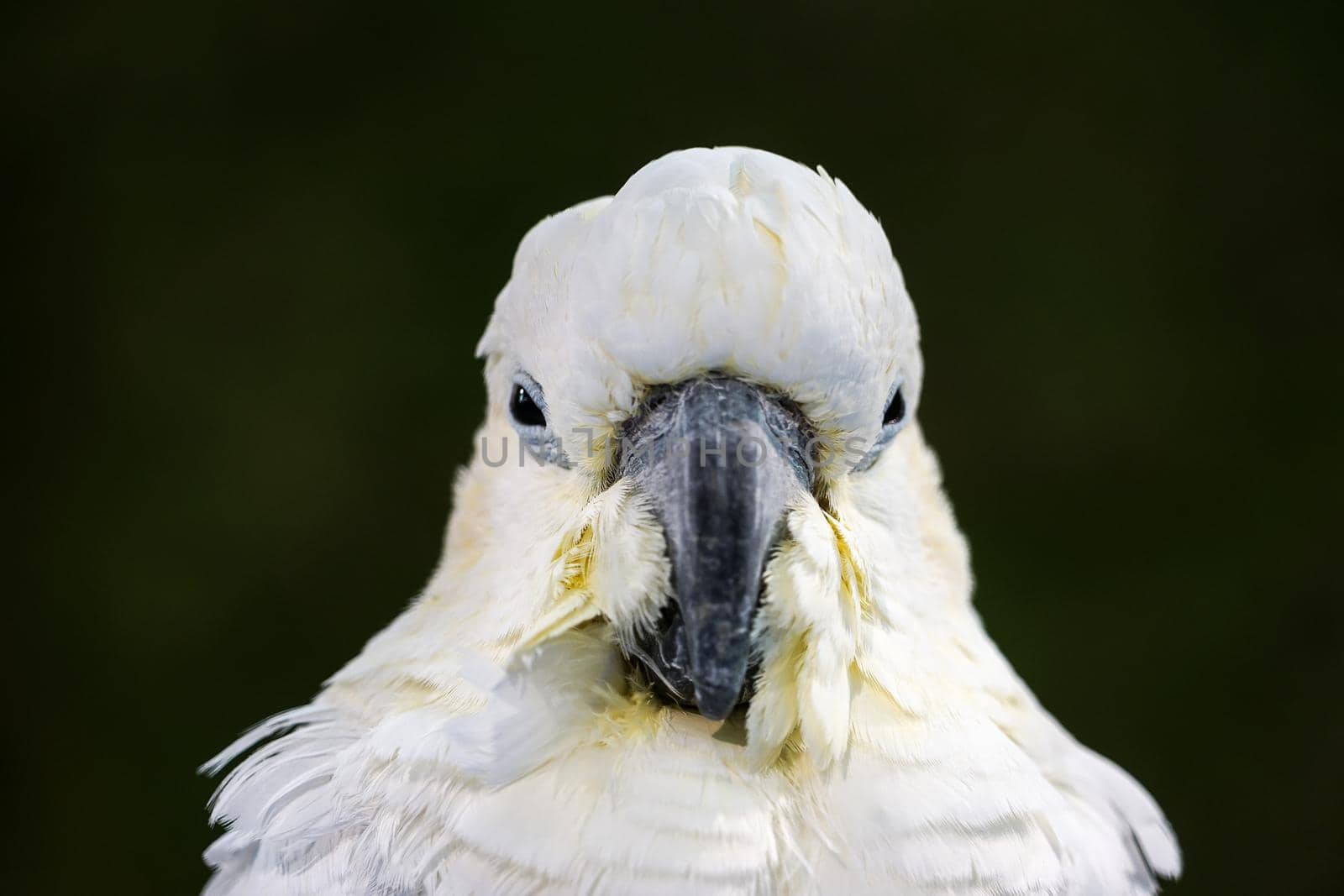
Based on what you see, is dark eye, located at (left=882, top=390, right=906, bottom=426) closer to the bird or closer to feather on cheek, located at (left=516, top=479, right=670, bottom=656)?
the bird

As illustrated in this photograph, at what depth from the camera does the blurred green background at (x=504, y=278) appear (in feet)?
7.22

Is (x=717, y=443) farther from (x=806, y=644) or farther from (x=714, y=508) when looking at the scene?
(x=806, y=644)

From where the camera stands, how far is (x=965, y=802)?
0.86m

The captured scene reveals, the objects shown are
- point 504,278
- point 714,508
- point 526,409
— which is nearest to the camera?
point 714,508

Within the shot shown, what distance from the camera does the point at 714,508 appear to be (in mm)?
752

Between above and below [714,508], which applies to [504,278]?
above

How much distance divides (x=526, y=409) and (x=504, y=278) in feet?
4.36

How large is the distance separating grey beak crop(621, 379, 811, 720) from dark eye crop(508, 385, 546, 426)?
0.54 ft

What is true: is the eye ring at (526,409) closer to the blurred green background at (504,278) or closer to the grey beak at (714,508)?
the grey beak at (714,508)

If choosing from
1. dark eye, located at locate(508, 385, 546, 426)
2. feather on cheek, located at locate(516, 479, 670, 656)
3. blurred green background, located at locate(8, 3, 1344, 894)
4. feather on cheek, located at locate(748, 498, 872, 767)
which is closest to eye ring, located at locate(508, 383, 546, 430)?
dark eye, located at locate(508, 385, 546, 426)

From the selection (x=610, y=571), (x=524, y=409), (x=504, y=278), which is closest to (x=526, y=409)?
(x=524, y=409)

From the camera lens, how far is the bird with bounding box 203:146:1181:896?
2.53ft

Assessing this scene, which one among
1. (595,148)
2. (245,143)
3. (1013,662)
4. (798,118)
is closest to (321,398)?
(245,143)

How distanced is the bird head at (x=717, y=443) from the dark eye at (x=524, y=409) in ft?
0.08
